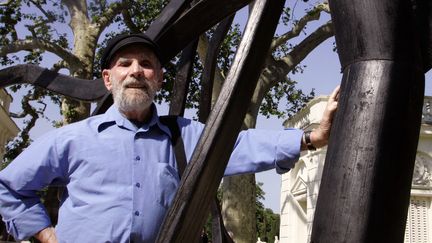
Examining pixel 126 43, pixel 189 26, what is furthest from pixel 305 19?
pixel 126 43

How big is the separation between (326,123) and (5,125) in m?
24.0

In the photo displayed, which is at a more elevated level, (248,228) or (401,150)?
(401,150)

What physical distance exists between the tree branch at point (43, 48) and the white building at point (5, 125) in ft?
40.4

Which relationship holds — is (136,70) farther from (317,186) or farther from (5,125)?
(5,125)

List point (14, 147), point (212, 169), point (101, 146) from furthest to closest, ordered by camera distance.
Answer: point (14, 147) < point (101, 146) < point (212, 169)

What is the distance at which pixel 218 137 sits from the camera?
4.32 ft

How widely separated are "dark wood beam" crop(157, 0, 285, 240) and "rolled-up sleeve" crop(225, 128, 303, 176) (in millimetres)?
502

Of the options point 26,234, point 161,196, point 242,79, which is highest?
point 242,79

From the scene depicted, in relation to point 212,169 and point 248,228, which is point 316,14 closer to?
point 248,228

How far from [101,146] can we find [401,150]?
112cm

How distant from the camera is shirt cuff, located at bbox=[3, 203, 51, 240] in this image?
192cm

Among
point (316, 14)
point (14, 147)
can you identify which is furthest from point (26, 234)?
point (14, 147)

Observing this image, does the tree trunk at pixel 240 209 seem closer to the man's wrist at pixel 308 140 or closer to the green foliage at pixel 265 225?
the man's wrist at pixel 308 140

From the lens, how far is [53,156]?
1.97 metres
